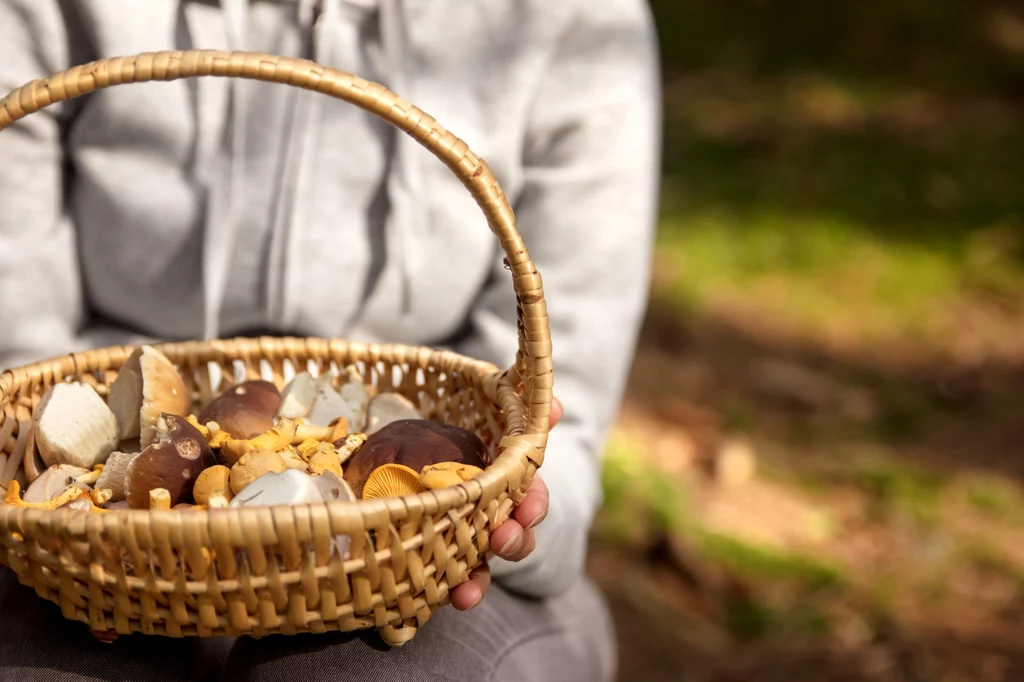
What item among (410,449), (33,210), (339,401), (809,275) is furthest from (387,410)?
(809,275)

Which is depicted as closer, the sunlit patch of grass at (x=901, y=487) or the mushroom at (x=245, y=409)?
the mushroom at (x=245, y=409)

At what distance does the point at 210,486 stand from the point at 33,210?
461mm

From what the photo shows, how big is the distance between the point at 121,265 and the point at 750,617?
39.8 inches

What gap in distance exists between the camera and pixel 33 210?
1.00 m

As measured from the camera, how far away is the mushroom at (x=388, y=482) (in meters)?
0.71

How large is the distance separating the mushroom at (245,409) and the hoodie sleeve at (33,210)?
0.91ft

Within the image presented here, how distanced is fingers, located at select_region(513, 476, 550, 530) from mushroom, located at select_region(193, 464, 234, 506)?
21 centimetres

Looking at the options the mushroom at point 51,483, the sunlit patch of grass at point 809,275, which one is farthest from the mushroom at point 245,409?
the sunlit patch of grass at point 809,275

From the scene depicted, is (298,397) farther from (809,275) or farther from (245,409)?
(809,275)

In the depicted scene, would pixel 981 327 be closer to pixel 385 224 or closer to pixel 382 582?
pixel 385 224

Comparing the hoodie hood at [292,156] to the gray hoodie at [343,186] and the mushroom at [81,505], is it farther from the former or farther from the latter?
the mushroom at [81,505]

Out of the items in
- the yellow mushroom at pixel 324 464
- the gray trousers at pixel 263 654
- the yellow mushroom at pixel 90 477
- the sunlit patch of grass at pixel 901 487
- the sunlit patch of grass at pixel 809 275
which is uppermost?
the yellow mushroom at pixel 324 464

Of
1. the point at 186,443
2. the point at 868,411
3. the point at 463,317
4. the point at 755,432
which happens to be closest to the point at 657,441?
the point at 755,432

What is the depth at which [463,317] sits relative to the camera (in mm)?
1075
